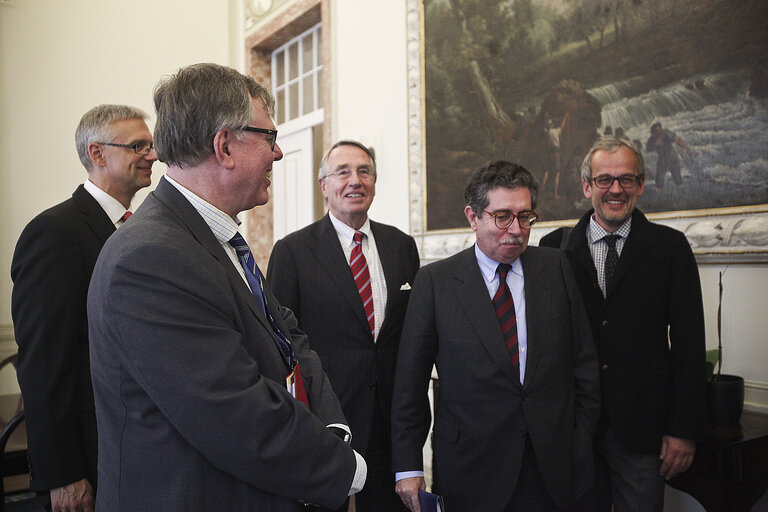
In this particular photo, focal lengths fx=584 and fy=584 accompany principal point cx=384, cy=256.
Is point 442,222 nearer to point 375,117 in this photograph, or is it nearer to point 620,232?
point 375,117

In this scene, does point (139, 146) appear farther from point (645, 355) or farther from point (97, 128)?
point (645, 355)

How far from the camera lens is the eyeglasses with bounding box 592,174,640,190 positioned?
2.43 meters

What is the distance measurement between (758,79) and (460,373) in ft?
6.58

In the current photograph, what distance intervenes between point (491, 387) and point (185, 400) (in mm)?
1247

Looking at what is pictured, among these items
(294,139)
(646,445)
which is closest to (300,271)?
(646,445)

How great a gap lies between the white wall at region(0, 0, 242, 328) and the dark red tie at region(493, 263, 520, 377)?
20.9 feet

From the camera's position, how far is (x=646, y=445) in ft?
7.45

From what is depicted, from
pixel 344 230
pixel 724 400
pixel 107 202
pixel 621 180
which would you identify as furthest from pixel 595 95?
pixel 107 202

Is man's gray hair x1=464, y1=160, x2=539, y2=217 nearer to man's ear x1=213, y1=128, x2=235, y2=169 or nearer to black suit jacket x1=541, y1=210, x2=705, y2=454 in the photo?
black suit jacket x1=541, y1=210, x2=705, y2=454

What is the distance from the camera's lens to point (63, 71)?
23.4ft

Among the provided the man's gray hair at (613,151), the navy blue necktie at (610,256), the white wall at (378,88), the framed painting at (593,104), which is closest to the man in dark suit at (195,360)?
the navy blue necktie at (610,256)

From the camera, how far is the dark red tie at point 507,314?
2.14 metres

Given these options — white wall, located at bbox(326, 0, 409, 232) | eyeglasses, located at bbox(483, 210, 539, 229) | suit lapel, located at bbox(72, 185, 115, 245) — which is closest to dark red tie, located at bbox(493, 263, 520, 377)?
eyeglasses, located at bbox(483, 210, 539, 229)

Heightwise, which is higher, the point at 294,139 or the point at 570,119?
the point at 294,139
